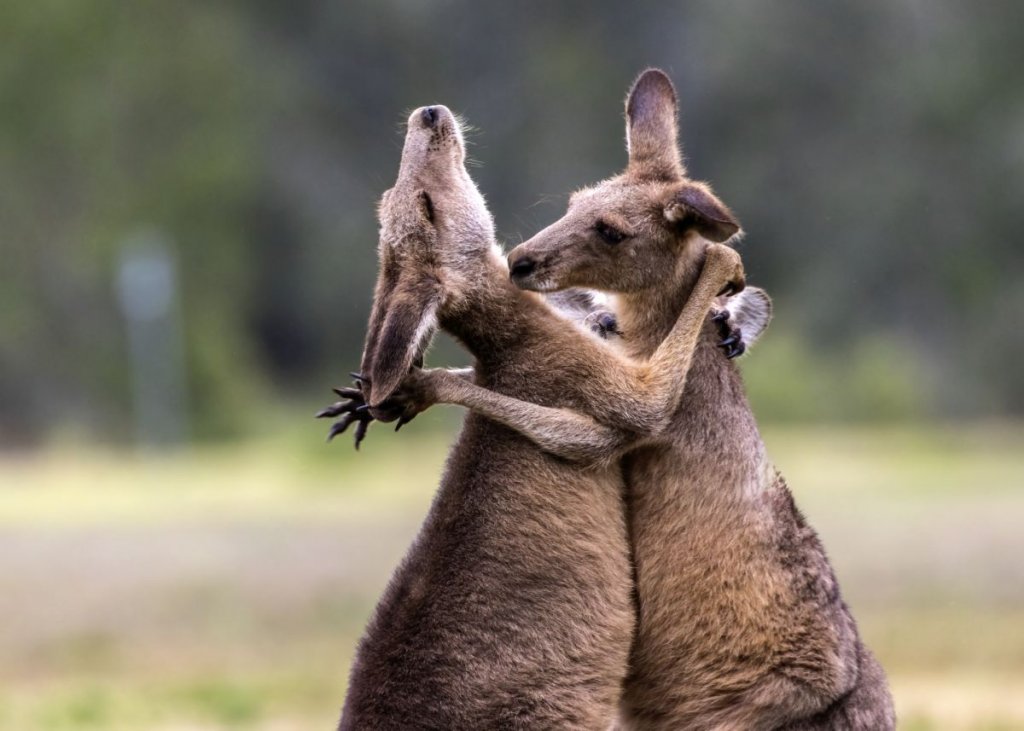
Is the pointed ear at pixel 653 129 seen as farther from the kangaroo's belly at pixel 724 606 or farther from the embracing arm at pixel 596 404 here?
the kangaroo's belly at pixel 724 606

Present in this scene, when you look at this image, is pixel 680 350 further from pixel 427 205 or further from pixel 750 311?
pixel 427 205

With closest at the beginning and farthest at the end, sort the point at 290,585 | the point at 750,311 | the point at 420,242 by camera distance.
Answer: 1. the point at 420,242
2. the point at 750,311
3. the point at 290,585

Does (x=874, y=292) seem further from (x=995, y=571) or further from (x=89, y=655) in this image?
(x=89, y=655)

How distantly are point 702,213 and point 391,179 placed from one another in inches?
1361

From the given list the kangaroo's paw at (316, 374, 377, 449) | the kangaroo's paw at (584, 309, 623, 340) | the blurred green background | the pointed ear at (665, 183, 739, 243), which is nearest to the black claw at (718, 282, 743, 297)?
the pointed ear at (665, 183, 739, 243)

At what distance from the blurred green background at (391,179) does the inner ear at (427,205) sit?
29.4 m

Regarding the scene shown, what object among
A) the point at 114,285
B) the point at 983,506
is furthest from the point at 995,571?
the point at 114,285

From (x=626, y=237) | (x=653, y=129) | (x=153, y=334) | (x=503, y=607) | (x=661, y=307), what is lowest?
(x=503, y=607)

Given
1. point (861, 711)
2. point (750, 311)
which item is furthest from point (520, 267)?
point (861, 711)

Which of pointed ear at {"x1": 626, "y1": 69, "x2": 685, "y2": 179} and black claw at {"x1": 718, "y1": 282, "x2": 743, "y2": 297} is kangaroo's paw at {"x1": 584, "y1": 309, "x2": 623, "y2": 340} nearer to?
black claw at {"x1": 718, "y1": 282, "x2": 743, "y2": 297}

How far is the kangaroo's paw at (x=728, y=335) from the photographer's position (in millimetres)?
8000

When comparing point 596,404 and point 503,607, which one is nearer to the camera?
point 503,607

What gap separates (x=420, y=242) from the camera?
25.5 feet

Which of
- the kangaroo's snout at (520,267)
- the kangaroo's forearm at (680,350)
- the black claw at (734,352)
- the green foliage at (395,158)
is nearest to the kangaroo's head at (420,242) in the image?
the kangaroo's snout at (520,267)
